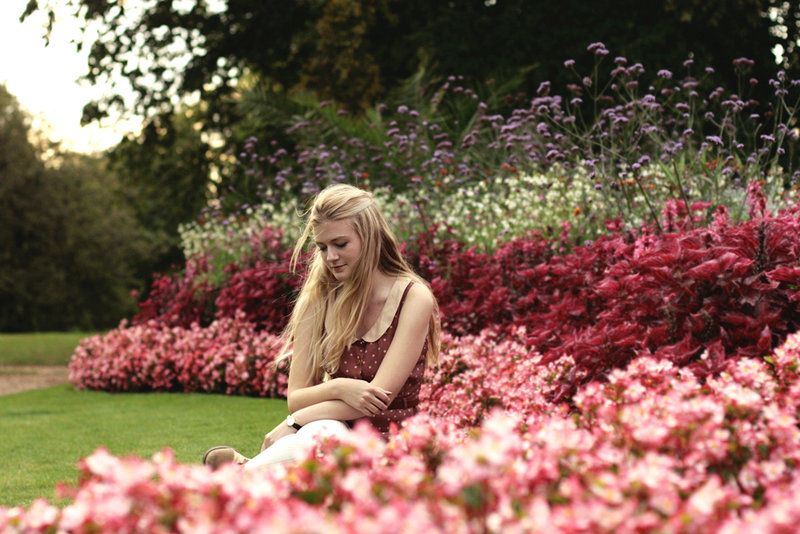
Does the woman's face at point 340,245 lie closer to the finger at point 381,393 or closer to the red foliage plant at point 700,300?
the finger at point 381,393

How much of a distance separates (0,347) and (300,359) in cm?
1835

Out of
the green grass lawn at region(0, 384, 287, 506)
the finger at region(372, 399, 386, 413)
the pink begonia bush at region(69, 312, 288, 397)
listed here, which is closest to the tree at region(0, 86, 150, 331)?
the pink begonia bush at region(69, 312, 288, 397)

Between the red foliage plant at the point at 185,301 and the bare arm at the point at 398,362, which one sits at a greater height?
the bare arm at the point at 398,362

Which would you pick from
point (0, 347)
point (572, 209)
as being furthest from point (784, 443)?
point (0, 347)

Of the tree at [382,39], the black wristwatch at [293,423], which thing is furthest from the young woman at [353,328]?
the tree at [382,39]

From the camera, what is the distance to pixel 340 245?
374cm

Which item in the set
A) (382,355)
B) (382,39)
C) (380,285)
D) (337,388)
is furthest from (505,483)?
(382,39)

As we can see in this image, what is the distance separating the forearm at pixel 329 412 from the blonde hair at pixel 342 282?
0.22 meters

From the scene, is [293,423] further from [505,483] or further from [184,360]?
→ [184,360]

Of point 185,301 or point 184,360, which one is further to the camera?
point 185,301

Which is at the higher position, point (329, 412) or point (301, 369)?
point (301, 369)

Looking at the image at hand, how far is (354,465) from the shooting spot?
1.95 metres

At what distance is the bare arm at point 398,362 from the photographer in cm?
360

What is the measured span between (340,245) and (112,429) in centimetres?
420
